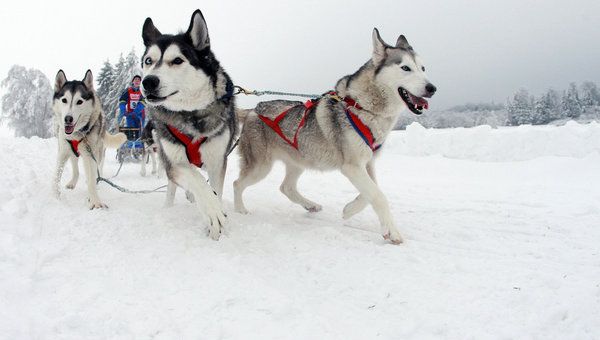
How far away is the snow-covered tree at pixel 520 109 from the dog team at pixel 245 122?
891 inches

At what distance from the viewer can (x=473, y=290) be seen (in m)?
2.58

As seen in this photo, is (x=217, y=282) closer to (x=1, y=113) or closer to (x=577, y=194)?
(x=577, y=194)

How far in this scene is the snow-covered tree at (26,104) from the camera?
127ft

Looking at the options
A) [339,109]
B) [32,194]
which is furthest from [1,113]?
[339,109]

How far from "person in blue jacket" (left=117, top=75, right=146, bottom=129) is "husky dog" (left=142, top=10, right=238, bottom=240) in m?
7.26

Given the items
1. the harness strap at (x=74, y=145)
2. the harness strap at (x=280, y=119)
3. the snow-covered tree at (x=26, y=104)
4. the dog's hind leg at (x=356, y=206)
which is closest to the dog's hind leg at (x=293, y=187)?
the harness strap at (x=280, y=119)

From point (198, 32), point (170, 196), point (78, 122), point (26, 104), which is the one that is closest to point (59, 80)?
point (78, 122)

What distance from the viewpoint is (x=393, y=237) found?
372 cm

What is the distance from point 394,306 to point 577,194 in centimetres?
494

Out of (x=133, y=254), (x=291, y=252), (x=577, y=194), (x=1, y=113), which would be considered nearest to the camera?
(x=133, y=254)

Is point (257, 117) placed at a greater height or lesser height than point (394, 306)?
greater

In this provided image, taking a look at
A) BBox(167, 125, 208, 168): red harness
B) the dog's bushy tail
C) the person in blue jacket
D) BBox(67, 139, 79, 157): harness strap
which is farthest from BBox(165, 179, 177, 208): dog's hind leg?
the person in blue jacket

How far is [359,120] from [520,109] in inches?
998

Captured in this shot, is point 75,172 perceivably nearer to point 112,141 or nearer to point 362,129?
point 112,141
